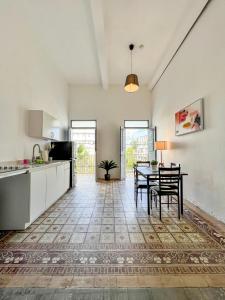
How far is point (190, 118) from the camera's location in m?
3.97

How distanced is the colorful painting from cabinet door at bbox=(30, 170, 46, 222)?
3034 mm

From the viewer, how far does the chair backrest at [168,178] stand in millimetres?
3201

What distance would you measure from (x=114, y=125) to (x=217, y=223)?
219 inches

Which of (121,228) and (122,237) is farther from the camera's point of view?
(121,228)

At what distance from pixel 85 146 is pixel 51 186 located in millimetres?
4856

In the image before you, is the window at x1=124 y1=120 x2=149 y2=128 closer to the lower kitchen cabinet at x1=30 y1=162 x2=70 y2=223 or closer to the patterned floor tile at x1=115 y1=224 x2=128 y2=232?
the lower kitchen cabinet at x1=30 y1=162 x2=70 y2=223

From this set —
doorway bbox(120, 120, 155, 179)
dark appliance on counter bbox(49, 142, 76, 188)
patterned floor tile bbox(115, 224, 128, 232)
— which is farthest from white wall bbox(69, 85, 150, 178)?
patterned floor tile bbox(115, 224, 128, 232)

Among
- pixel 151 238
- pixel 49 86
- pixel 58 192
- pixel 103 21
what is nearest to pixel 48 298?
pixel 151 238

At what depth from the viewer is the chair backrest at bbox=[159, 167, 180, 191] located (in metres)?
3.20

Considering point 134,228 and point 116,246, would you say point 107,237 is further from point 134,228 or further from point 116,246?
point 134,228

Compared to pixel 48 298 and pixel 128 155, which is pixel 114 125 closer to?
pixel 128 155

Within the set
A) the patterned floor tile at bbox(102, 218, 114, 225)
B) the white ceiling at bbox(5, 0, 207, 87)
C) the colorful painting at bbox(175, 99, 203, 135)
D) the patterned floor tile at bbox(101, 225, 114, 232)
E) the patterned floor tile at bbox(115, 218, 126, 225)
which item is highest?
the white ceiling at bbox(5, 0, 207, 87)

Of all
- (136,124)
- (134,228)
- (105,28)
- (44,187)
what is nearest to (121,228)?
(134,228)

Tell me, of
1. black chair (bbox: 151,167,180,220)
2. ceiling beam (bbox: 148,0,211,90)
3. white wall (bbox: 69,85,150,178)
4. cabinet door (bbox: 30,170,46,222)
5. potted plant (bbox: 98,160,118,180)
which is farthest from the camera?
white wall (bbox: 69,85,150,178)
